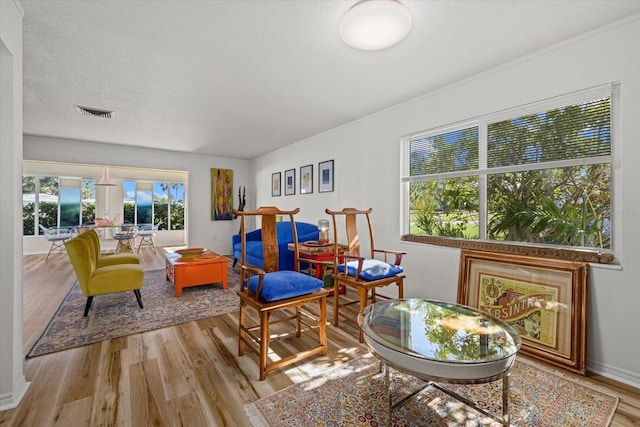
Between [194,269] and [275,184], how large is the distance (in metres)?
3.10

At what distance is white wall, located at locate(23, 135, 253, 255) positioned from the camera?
543 centimetres

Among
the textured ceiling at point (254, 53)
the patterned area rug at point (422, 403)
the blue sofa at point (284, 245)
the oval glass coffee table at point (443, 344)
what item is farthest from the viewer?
the blue sofa at point (284, 245)

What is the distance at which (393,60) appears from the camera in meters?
2.52

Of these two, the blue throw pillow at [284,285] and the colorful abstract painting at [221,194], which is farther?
the colorful abstract painting at [221,194]

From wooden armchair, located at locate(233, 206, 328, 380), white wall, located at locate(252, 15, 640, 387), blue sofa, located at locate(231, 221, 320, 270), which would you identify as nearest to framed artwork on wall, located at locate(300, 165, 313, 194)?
blue sofa, located at locate(231, 221, 320, 270)

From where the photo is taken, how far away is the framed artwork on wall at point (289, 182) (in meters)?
5.86

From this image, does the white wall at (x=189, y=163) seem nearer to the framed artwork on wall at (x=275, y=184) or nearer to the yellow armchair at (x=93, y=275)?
the framed artwork on wall at (x=275, y=184)

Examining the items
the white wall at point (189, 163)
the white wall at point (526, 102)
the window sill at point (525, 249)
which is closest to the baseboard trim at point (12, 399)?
the white wall at point (526, 102)

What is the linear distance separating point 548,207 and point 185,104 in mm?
4236

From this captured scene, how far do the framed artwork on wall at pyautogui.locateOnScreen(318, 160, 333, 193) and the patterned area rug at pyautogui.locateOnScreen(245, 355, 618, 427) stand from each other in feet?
10.8

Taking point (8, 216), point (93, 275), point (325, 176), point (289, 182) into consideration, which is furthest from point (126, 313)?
point (289, 182)

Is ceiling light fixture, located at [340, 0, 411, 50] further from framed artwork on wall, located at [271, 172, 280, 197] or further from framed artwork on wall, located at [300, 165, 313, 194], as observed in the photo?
framed artwork on wall, located at [271, 172, 280, 197]

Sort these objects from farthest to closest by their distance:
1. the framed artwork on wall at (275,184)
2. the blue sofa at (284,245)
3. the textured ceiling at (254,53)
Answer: the framed artwork on wall at (275,184)
the blue sofa at (284,245)
the textured ceiling at (254,53)

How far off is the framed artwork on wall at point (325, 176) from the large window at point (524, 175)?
5.43 feet
